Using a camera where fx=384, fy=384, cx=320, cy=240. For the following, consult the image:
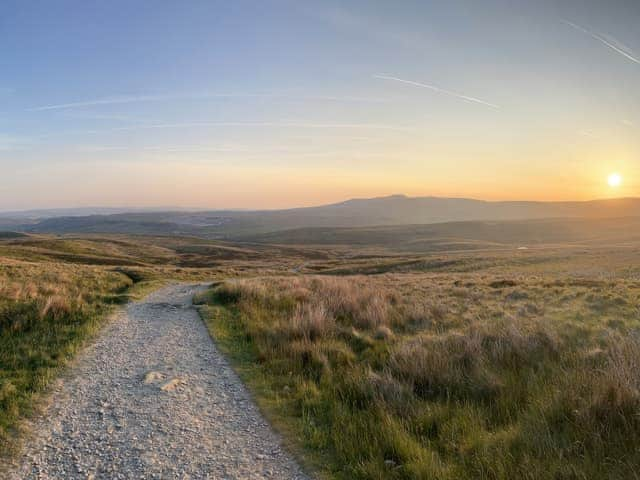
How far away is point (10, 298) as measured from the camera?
A: 569 inches

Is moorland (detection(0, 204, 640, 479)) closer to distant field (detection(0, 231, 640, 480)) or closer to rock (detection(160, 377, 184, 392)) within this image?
distant field (detection(0, 231, 640, 480))

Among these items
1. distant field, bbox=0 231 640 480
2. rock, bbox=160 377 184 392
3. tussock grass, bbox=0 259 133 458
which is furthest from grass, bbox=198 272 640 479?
tussock grass, bbox=0 259 133 458

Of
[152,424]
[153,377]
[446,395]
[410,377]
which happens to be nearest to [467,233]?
[410,377]

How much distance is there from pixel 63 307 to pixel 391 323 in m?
10.7

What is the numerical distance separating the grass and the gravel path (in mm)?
517

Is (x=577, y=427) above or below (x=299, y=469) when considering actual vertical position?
above

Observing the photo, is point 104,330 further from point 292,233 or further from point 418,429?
point 292,233

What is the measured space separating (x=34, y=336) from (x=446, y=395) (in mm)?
10107

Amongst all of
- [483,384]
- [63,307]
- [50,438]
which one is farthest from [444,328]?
[63,307]

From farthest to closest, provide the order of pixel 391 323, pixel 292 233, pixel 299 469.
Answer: pixel 292 233 < pixel 391 323 < pixel 299 469

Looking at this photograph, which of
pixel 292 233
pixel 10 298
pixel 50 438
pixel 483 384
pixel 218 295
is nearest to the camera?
pixel 50 438

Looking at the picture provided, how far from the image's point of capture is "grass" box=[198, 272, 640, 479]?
4422mm

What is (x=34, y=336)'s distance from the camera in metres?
9.92

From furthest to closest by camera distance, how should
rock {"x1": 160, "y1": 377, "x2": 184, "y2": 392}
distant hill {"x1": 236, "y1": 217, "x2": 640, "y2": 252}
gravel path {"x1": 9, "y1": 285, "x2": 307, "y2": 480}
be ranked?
distant hill {"x1": 236, "y1": 217, "x2": 640, "y2": 252}
rock {"x1": 160, "y1": 377, "x2": 184, "y2": 392}
gravel path {"x1": 9, "y1": 285, "x2": 307, "y2": 480}
